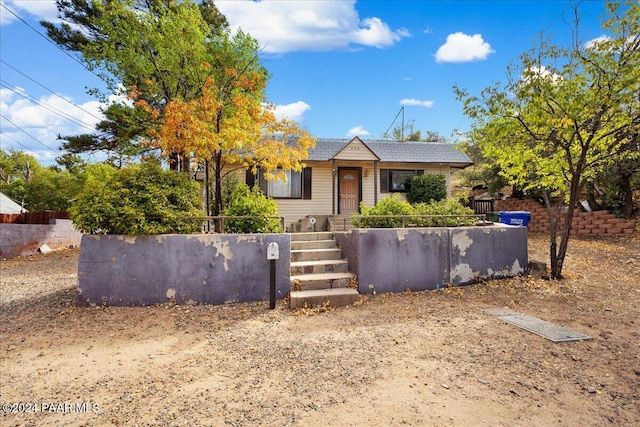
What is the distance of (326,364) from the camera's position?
3.33 m

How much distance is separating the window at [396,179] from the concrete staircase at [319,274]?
7.11 metres

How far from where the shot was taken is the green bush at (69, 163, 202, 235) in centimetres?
516

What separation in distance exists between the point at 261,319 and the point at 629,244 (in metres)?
12.0

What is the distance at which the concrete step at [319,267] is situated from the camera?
240 inches

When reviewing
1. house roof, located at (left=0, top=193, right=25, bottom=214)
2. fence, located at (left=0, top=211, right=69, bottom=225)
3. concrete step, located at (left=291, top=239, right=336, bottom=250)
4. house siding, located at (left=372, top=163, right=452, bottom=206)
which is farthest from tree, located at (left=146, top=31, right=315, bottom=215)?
house roof, located at (left=0, top=193, right=25, bottom=214)

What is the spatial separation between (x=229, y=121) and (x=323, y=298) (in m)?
3.80

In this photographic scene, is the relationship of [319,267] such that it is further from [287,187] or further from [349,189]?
[349,189]

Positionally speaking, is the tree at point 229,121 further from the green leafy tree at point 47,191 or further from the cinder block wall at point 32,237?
the green leafy tree at point 47,191

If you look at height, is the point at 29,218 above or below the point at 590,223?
above

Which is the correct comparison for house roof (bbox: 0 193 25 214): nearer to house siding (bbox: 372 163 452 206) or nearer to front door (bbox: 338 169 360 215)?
front door (bbox: 338 169 360 215)

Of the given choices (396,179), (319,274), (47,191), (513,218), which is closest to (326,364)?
(319,274)

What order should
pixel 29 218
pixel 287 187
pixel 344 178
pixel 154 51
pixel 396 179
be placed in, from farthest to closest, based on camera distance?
pixel 396 179 < pixel 344 178 < pixel 287 187 < pixel 29 218 < pixel 154 51

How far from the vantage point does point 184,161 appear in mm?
8023

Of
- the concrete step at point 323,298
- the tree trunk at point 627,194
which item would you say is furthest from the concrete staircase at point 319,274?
the tree trunk at point 627,194
